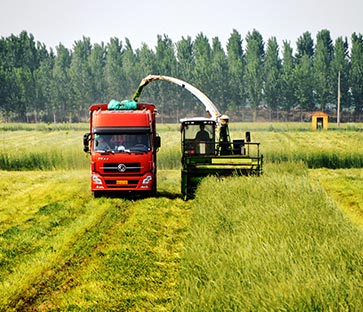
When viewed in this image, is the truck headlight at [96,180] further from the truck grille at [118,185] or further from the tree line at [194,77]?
the tree line at [194,77]

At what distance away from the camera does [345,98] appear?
84.6 m

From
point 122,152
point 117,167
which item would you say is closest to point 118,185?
point 117,167

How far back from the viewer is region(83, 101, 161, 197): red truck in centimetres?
1806

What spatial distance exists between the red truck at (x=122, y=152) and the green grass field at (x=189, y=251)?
612 millimetres

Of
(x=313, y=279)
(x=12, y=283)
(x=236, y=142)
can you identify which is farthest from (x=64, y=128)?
(x=313, y=279)

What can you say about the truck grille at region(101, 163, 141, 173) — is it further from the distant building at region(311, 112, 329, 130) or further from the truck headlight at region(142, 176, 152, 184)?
the distant building at region(311, 112, 329, 130)

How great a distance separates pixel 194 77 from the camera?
95125 mm

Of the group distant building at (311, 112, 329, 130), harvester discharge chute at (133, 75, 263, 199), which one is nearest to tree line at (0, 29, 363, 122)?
distant building at (311, 112, 329, 130)

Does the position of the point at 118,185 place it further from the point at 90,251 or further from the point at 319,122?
the point at 319,122

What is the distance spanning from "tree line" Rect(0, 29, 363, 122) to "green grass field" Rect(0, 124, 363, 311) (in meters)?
70.1

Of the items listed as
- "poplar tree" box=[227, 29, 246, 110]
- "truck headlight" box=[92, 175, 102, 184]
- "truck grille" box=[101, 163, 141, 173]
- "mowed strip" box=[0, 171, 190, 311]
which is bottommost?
"mowed strip" box=[0, 171, 190, 311]

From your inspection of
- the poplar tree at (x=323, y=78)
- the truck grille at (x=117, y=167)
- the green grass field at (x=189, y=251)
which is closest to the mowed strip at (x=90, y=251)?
the green grass field at (x=189, y=251)

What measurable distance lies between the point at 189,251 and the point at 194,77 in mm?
87680

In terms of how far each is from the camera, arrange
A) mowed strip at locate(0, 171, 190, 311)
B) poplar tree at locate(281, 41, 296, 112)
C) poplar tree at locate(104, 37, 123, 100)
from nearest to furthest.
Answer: mowed strip at locate(0, 171, 190, 311), poplar tree at locate(281, 41, 296, 112), poplar tree at locate(104, 37, 123, 100)
